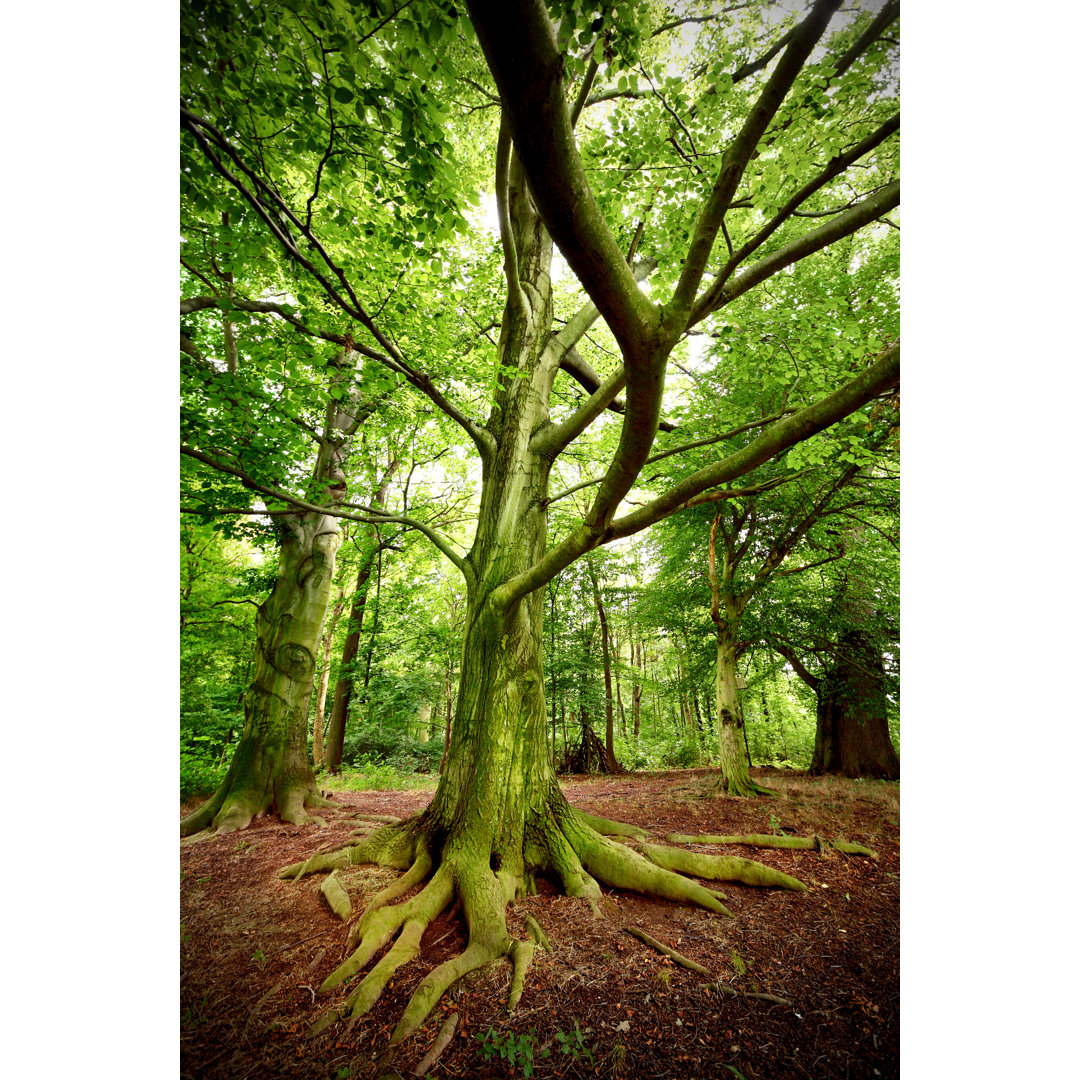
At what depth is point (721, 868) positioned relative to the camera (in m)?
3.03

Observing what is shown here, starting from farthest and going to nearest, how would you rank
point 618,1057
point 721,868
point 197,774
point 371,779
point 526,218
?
point 371,779 < point 197,774 < point 526,218 < point 721,868 < point 618,1057

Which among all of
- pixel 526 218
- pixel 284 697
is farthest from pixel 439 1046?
pixel 526 218

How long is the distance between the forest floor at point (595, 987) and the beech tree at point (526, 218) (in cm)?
15

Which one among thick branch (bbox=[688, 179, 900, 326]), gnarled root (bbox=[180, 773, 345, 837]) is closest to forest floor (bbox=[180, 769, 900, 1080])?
gnarled root (bbox=[180, 773, 345, 837])

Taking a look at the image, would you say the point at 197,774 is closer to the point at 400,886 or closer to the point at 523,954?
the point at 400,886

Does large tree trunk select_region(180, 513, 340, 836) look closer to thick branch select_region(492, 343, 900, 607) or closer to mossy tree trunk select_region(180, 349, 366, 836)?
mossy tree trunk select_region(180, 349, 366, 836)

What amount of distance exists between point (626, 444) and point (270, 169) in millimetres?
2362

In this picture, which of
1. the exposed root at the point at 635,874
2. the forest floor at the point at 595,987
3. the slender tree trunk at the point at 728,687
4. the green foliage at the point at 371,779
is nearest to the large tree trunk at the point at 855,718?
the slender tree trunk at the point at 728,687

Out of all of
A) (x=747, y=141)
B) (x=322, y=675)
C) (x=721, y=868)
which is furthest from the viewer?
(x=322, y=675)

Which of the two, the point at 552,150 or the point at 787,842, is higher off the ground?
the point at 552,150

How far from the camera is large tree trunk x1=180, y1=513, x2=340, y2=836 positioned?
4699 millimetres

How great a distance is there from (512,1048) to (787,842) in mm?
2931
